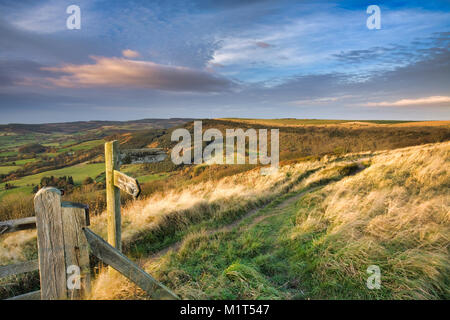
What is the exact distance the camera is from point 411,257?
12.1ft

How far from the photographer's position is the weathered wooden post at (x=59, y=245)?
234cm

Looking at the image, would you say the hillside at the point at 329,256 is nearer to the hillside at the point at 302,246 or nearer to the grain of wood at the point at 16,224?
the hillside at the point at 302,246

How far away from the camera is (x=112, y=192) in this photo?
175 inches

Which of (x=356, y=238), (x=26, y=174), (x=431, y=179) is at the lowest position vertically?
(x=26, y=174)

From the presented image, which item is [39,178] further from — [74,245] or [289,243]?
[289,243]

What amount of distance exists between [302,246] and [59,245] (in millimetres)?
4477

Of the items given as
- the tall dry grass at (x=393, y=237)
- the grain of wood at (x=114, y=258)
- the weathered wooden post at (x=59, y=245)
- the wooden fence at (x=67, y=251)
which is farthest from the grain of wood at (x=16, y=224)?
the tall dry grass at (x=393, y=237)

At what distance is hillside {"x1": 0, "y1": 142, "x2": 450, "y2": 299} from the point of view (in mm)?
3516

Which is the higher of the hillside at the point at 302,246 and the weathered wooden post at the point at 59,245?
the weathered wooden post at the point at 59,245

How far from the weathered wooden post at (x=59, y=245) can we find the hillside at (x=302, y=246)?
0.56m
